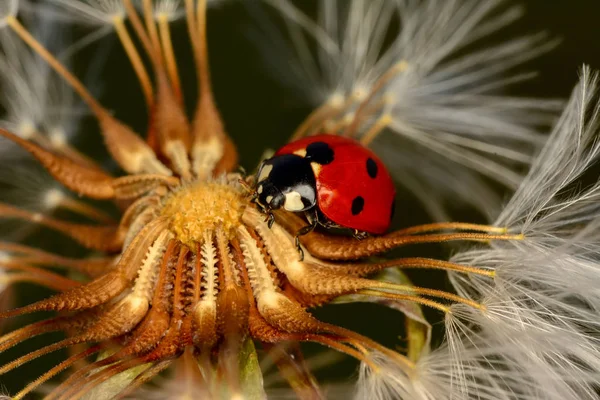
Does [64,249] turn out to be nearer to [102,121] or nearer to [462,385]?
[102,121]

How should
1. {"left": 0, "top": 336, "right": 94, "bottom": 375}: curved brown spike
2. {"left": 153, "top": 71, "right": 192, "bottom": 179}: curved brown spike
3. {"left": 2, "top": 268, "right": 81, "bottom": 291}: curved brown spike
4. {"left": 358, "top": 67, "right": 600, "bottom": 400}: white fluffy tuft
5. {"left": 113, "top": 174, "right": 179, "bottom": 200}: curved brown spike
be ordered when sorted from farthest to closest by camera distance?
{"left": 153, "top": 71, "right": 192, "bottom": 179}: curved brown spike
{"left": 113, "top": 174, "right": 179, "bottom": 200}: curved brown spike
{"left": 2, "top": 268, "right": 81, "bottom": 291}: curved brown spike
{"left": 0, "top": 336, "right": 94, "bottom": 375}: curved brown spike
{"left": 358, "top": 67, "right": 600, "bottom": 400}: white fluffy tuft

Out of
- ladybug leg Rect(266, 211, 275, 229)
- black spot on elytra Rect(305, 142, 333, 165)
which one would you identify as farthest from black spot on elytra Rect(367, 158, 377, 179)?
ladybug leg Rect(266, 211, 275, 229)

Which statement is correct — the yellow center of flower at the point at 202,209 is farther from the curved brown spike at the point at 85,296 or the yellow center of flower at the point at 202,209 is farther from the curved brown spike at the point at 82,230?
the curved brown spike at the point at 82,230

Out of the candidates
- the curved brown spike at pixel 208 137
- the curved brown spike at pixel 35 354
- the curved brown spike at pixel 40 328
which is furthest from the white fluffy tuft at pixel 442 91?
the curved brown spike at pixel 35 354

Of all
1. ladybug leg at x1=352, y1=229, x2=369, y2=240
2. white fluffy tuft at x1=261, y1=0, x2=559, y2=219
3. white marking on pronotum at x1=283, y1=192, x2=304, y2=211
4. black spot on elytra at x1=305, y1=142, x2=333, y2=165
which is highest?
white fluffy tuft at x1=261, y1=0, x2=559, y2=219

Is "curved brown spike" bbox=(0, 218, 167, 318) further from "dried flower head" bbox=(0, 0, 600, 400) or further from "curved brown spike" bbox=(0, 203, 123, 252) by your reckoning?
"curved brown spike" bbox=(0, 203, 123, 252)

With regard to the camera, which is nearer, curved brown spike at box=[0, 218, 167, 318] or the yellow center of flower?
curved brown spike at box=[0, 218, 167, 318]

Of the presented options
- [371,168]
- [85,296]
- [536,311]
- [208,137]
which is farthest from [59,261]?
[536,311]
